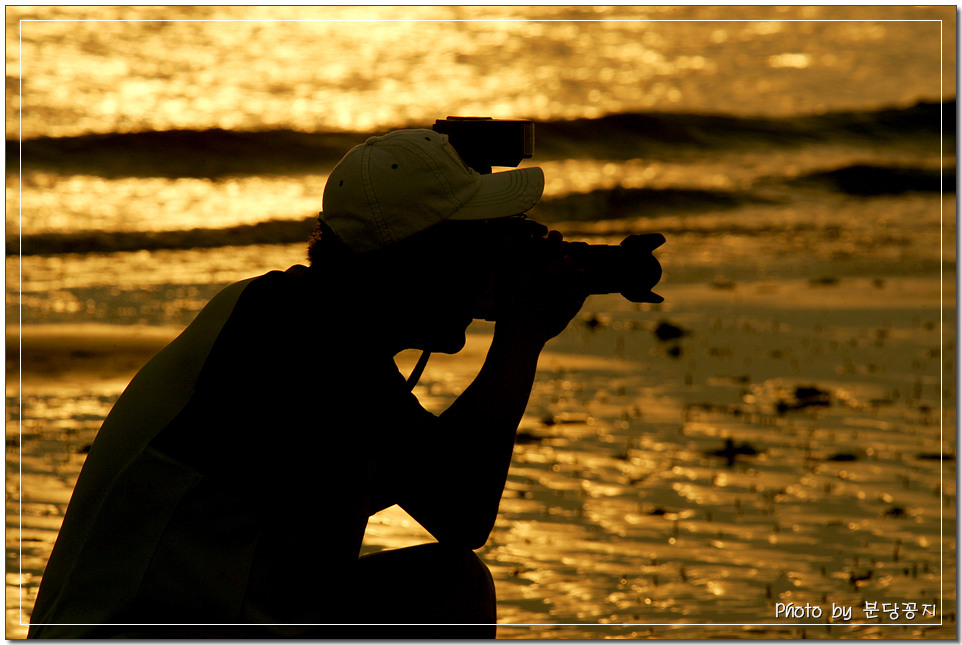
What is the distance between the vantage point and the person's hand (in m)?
1.78

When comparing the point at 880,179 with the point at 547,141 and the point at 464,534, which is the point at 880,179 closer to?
the point at 547,141

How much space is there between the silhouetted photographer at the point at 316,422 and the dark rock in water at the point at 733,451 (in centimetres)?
239

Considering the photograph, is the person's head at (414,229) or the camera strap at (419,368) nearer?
the person's head at (414,229)

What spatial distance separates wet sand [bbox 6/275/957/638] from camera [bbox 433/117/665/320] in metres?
1.27

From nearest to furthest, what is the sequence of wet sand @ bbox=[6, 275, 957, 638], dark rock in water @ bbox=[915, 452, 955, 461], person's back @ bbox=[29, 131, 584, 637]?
person's back @ bbox=[29, 131, 584, 637]
wet sand @ bbox=[6, 275, 957, 638]
dark rock in water @ bbox=[915, 452, 955, 461]

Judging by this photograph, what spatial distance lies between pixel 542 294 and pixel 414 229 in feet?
0.87

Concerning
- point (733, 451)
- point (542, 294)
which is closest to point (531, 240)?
point (542, 294)

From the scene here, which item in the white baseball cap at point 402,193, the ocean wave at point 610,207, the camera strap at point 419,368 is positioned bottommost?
the camera strap at point 419,368

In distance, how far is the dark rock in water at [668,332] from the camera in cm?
537

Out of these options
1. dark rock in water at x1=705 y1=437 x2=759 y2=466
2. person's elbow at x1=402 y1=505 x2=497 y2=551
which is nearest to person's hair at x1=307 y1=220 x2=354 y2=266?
person's elbow at x1=402 y1=505 x2=497 y2=551

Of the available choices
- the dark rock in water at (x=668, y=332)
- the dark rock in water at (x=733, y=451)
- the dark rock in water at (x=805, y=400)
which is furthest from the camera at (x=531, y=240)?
the dark rock in water at (x=668, y=332)

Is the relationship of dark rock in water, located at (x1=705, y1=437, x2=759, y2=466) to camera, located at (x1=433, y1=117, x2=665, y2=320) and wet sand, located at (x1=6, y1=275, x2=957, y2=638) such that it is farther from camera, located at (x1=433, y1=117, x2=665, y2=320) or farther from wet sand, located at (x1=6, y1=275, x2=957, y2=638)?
camera, located at (x1=433, y1=117, x2=665, y2=320)

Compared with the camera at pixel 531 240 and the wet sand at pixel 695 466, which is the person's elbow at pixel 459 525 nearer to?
the camera at pixel 531 240

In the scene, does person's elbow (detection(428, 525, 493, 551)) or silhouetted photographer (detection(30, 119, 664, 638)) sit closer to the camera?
silhouetted photographer (detection(30, 119, 664, 638))
